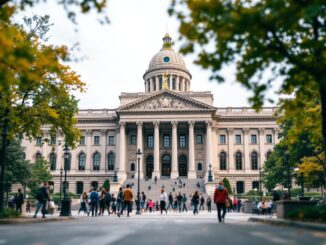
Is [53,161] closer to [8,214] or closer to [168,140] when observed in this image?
[168,140]

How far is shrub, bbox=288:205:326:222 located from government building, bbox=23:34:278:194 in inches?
2168

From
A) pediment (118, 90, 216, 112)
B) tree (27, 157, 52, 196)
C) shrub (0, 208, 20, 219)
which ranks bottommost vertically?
shrub (0, 208, 20, 219)

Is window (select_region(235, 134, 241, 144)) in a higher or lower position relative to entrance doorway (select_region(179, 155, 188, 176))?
higher

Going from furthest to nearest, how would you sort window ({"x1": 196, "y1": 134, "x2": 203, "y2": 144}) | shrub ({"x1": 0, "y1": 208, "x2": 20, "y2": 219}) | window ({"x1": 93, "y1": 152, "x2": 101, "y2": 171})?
window ({"x1": 93, "y1": 152, "x2": 101, "y2": 171})
window ({"x1": 196, "y1": 134, "x2": 203, "y2": 144})
shrub ({"x1": 0, "y1": 208, "x2": 20, "y2": 219})

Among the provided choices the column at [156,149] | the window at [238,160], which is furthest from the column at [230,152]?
the column at [156,149]

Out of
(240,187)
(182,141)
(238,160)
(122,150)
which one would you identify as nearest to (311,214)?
(122,150)

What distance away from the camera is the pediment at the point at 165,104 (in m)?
71.6

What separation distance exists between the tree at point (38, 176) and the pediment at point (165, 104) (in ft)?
51.2

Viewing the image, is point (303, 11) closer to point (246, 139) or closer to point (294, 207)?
point (294, 207)

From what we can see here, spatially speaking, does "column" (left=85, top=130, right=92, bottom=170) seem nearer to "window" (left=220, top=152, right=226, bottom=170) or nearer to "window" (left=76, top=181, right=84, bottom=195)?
"window" (left=76, top=181, right=84, bottom=195)

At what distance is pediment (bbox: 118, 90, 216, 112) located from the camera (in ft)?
235

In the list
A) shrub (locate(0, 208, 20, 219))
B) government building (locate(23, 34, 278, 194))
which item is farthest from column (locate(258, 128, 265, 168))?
shrub (locate(0, 208, 20, 219))

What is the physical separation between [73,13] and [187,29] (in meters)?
3.13

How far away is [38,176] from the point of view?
65.7m
